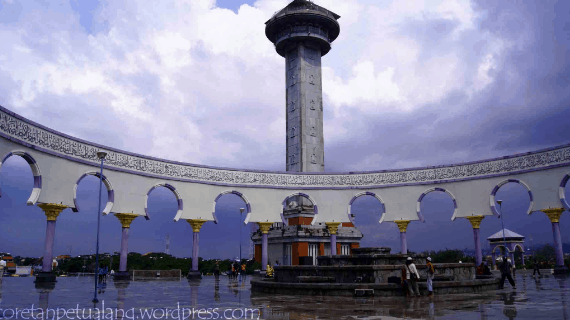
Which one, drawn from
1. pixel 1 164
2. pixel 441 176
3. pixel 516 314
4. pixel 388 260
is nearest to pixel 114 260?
pixel 1 164

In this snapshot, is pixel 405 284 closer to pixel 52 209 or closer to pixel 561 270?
pixel 561 270

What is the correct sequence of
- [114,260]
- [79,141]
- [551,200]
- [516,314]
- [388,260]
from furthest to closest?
1. [114,260]
2. [551,200]
3. [79,141]
4. [388,260]
5. [516,314]

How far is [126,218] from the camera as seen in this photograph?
989 inches

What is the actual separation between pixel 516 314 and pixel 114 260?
154 feet

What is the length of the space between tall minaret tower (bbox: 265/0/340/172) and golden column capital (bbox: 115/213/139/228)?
17.4 m

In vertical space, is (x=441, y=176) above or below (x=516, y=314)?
above

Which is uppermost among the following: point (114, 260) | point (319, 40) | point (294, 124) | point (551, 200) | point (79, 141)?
point (319, 40)

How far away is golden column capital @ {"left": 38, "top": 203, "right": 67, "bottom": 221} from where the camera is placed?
20.8 meters

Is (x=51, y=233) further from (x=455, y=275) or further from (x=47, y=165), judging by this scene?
(x=455, y=275)

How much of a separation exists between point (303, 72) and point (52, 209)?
26882 millimetres

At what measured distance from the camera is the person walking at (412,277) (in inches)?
492

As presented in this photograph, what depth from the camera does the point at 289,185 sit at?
30.4m

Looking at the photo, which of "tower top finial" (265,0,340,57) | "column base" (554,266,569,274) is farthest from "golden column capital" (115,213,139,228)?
"column base" (554,266,569,274)

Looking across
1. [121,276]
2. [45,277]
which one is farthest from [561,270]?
[45,277]
